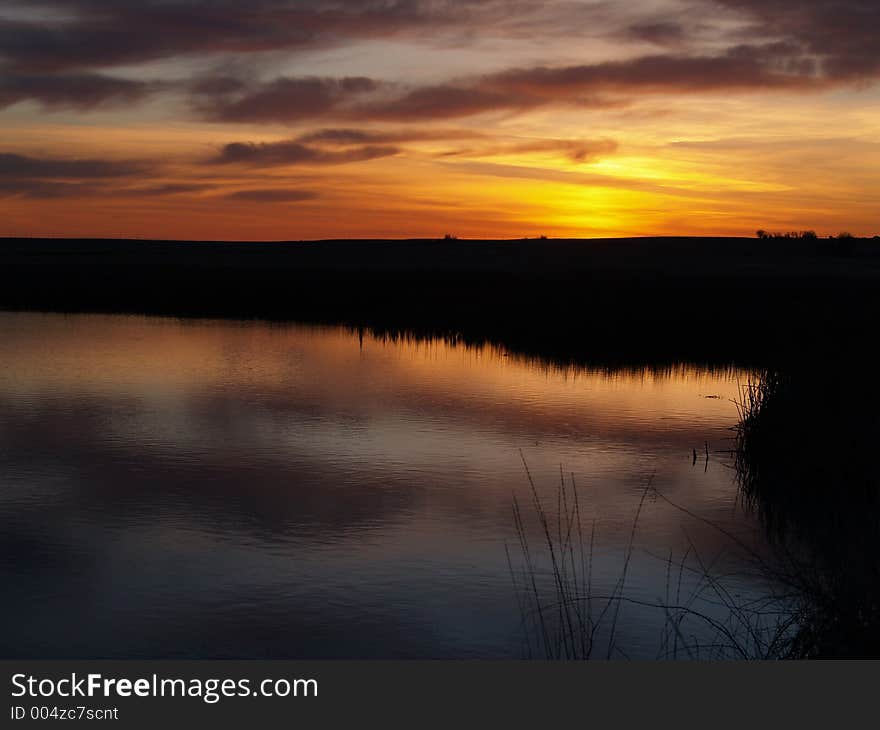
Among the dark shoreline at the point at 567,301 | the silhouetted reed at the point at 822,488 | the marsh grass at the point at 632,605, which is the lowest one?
the marsh grass at the point at 632,605

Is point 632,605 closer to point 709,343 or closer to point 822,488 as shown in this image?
point 822,488

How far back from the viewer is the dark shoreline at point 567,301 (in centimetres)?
2148

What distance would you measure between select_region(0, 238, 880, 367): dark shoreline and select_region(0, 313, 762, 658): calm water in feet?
10.6

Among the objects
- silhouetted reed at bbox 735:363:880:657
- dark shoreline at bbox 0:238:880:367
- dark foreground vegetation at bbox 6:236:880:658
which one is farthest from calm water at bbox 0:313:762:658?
dark shoreline at bbox 0:238:880:367

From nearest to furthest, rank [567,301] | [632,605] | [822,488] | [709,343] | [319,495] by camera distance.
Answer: [632,605], [319,495], [822,488], [709,343], [567,301]

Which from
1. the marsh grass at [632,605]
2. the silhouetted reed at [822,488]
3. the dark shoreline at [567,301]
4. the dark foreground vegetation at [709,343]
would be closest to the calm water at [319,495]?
the marsh grass at [632,605]

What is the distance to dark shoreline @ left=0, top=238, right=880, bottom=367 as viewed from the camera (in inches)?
846

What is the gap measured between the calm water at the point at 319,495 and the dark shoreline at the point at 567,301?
3242mm

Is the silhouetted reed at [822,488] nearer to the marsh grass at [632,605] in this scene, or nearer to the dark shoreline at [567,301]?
the marsh grass at [632,605]

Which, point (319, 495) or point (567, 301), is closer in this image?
point (319, 495)

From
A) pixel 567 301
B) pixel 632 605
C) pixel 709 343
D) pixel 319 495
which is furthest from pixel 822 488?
pixel 567 301

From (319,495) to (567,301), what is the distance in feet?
70.7

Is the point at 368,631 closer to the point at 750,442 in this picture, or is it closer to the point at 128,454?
the point at 128,454

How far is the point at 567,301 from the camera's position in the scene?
30.4 m
